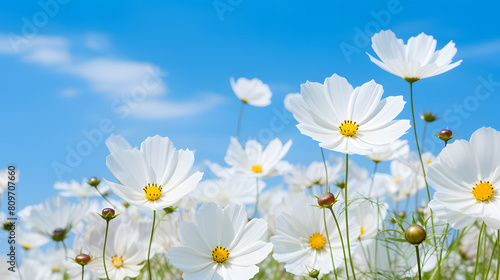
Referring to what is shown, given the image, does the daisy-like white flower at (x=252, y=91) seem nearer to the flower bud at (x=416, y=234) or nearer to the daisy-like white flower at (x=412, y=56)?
the daisy-like white flower at (x=412, y=56)

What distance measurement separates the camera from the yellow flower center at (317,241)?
3.57 ft

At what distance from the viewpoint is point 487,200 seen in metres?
0.83

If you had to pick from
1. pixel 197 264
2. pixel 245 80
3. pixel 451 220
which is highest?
pixel 245 80

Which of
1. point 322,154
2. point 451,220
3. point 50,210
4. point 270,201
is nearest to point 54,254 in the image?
point 50,210

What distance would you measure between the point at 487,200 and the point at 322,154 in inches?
22.4

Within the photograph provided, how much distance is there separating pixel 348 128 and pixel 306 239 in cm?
26

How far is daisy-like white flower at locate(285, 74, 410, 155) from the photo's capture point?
94 cm

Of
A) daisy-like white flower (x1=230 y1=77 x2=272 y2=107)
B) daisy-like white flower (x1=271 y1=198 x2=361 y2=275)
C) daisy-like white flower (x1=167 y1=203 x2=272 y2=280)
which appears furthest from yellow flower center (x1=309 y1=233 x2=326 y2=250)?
daisy-like white flower (x1=230 y1=77 x2=272 y2=107)

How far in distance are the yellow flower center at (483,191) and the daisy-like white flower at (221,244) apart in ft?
1.09

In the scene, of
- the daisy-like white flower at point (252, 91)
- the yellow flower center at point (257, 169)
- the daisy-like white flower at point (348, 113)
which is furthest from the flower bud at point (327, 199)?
the daisy-like white flower at point (252, 91)

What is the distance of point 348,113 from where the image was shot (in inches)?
39.1

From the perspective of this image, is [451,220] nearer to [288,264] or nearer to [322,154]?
[288,264]

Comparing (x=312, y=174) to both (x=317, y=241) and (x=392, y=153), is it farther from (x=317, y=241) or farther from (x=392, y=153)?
(x=317, y=241)

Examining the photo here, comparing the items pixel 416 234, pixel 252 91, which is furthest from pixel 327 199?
pixel 252 91
